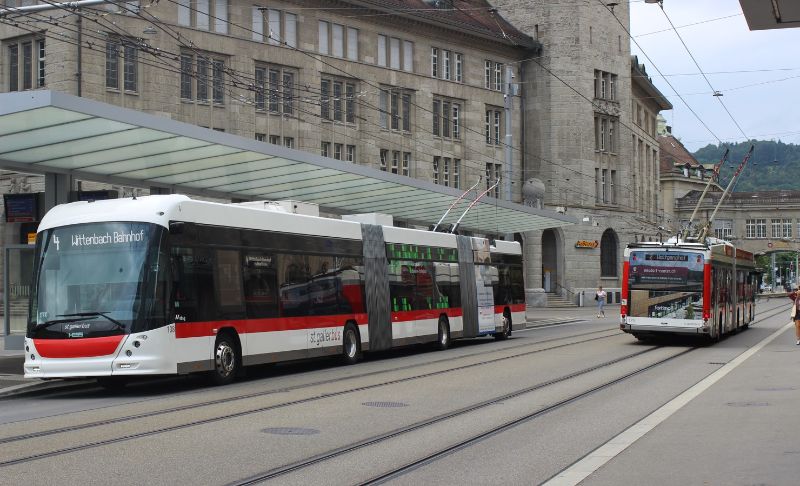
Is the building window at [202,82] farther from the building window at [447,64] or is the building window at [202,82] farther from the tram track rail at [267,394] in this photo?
the tram track rail at [267,394]

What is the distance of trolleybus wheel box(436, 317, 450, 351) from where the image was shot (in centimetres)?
2919

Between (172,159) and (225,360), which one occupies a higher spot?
(172,159)

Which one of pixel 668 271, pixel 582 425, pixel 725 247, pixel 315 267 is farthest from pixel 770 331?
pixel 582 425

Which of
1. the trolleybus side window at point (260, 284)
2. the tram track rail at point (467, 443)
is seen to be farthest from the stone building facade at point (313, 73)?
the tram track rail at point (467, 443)

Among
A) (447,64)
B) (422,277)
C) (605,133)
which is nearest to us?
(422,277)

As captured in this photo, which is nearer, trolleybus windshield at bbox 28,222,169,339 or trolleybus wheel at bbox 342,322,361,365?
trolleybus windshield at bbox 28,222,169,339

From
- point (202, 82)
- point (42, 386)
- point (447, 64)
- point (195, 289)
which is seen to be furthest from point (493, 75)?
point (42, 386)

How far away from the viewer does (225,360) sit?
18906mm

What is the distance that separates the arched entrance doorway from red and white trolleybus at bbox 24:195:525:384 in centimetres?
5054

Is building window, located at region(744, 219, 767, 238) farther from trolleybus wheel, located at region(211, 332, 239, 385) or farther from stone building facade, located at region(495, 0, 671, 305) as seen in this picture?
trolleybus wheel, located at region(211, 332, 239, 385)

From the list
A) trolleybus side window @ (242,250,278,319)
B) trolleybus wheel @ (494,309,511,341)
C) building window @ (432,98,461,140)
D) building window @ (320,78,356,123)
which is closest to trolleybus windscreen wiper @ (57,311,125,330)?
trolleybus side window @ (242,250,278,319)

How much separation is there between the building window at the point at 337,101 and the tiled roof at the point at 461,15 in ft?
14.5

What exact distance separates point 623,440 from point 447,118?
180 ft

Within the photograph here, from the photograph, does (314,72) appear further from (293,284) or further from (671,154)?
(671,154)
